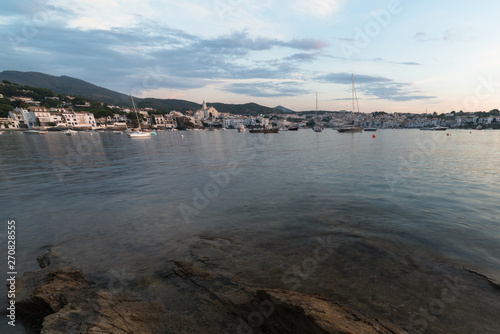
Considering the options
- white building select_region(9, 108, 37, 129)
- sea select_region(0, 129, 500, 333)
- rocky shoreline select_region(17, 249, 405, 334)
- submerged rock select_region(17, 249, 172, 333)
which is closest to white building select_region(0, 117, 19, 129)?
white building select_region(9, 108, 37, 129)

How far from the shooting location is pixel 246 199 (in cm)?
1206

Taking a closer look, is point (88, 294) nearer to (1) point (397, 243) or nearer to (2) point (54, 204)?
(1) point (397, 243)

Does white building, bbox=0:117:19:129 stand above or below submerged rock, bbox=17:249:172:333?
above

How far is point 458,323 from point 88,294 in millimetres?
7239

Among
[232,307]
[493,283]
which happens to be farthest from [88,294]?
[493,283]

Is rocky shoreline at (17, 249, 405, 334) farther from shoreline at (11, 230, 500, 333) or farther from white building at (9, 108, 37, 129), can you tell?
white building at (9, 108, 37, 129)

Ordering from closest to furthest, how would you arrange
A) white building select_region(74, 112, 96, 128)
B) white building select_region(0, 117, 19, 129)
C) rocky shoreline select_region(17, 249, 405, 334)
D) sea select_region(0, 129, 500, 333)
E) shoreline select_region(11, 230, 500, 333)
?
rocky shoreline select_region(17, 249, 405, 334) → shoreline select_region(11, 230, 500, 333) → sea select_region(0, 129, 500, 333) → white building select_region(0, 117, 19, 129) → white building select_region(74, 112, 96, 128)

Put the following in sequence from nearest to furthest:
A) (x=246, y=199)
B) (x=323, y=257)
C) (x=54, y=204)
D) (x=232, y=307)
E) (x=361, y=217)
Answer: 1. (x=232, y=307)
2. (x=323, y=257)
3. (x=361, y=217)
4. (x=54, y=204)
5. (x=246, y=199)

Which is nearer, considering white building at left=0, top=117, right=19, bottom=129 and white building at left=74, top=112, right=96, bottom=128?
white building at left=0, top=117, right=19, bottom=129

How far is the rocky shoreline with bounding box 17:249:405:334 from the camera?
347cm

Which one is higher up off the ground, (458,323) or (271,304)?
(271,304)

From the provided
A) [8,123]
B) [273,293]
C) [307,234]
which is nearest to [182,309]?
[273,293]

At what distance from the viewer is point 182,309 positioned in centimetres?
430

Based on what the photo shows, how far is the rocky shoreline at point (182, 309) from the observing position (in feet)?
11.4
